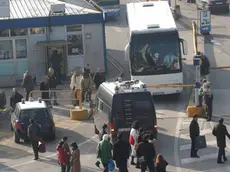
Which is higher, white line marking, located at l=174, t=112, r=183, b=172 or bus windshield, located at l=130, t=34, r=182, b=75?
bus windshield, located at l=130, t=34, r=182, b=75

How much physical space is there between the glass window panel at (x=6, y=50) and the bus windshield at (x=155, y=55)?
27.0 feet

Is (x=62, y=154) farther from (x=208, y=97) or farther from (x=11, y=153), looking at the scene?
(x=208, y=97)

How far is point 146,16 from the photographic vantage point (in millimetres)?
39000

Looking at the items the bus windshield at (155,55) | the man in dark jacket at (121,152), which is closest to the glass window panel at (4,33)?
the bus windshield at (155,55)

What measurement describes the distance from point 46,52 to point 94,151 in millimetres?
13875

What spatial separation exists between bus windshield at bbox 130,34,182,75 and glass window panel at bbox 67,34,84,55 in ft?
22.1

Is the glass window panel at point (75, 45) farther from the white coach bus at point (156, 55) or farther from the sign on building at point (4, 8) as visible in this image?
the white coach bus at point (156, 55)

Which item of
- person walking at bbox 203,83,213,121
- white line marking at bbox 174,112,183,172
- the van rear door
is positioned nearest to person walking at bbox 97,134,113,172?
white line marking at bbox 174,112,183,172

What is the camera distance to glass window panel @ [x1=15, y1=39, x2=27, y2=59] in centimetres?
4319

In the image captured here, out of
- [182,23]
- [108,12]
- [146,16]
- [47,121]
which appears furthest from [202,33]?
[47,121]

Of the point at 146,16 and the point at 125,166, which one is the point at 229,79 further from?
the point at 125,166

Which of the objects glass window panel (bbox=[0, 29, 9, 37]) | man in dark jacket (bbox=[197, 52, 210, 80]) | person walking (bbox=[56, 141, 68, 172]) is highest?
glass window panel (bbox=[0, 29, 9, 37])

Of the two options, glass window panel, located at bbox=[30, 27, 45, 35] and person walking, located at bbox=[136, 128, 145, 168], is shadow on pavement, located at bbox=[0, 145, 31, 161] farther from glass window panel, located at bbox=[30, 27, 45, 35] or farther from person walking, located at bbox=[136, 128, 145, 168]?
glass window panel, located at bbox=[30, 27, 45, 35]

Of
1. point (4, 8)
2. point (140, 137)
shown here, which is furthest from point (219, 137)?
point (4, 8)
